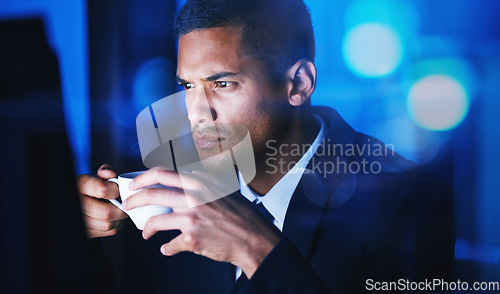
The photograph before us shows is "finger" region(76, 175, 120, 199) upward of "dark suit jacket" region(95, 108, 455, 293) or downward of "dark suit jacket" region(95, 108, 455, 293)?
upward

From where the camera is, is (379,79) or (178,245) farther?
(379,79)

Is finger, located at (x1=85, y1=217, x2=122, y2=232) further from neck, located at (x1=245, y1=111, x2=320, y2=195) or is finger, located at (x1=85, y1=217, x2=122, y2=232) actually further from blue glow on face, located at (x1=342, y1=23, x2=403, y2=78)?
blue glow on face, located at (x1=342, y1=23, x2=403, y2=78)

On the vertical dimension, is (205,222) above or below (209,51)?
below

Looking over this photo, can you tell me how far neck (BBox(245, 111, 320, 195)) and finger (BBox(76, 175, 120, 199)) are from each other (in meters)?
0.31

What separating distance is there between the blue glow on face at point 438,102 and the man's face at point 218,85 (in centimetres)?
30

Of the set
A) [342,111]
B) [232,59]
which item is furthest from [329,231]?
[232,59]

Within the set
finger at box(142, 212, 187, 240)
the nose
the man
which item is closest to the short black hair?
the man

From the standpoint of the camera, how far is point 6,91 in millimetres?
306

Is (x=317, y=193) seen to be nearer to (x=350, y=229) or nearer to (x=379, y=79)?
(x=350, y=229)

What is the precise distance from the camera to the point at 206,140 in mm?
594

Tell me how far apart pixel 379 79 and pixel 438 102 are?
160 mm

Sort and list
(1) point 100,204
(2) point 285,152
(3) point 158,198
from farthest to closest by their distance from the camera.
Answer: (2) point 285,152, (1) point 100,204, (3) point 158,198

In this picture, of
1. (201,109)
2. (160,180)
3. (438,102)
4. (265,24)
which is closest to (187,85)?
(201,109)

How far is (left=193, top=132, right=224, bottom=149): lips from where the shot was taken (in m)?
0.59
